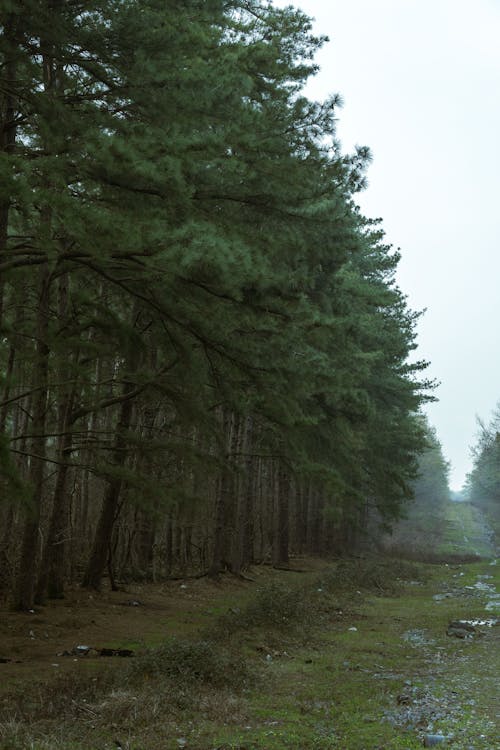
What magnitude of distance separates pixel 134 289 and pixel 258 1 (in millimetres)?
8348

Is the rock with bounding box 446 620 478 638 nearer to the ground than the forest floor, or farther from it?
nearer to the ground

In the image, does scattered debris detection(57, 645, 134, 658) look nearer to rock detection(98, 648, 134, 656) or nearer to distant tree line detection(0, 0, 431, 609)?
rock detection(98, 648, 134, 656)

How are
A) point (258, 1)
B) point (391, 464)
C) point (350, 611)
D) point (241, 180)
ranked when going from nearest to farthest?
point (241, 180), point (258, 1), point (350, 611), point (391, 464)

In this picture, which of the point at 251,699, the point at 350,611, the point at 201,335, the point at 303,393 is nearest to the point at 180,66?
the point at 201,335

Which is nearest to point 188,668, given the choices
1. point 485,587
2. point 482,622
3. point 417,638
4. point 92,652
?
point 92,652

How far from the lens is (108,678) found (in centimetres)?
740

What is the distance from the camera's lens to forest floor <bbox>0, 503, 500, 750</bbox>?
6039 mm

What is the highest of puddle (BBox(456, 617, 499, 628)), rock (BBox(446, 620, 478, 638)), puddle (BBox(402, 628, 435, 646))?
rock (BBox(446, 620, 478, 638))

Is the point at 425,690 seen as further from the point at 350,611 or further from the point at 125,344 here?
the point at 350,611

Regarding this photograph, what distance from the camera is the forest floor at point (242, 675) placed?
604 cm

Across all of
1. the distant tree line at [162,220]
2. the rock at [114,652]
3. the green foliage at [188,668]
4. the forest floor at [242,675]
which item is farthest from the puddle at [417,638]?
the rock at [114,652]

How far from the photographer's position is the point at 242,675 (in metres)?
8.16

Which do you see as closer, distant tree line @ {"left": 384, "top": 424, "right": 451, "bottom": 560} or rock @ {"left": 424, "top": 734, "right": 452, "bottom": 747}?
rock @ {"left": 424, "top": 734, "right": 452, "bottom": 747}

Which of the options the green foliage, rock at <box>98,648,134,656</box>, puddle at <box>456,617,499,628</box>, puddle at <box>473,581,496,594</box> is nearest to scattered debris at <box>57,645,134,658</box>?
rock at <box>98,648,134,656</box>
